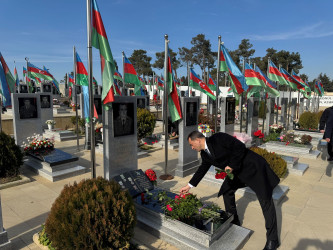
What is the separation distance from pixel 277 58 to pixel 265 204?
55122 mm

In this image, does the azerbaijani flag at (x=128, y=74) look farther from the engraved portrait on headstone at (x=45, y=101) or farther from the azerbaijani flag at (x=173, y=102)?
the engraved portrait on headstone at (x=45, y=101)

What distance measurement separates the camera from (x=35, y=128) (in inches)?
377

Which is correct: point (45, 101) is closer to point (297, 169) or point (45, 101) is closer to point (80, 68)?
point (80, 68)

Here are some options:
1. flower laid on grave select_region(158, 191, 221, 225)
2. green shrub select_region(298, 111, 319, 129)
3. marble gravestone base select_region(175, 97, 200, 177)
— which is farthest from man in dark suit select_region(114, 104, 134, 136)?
green shrub select_region(298, 111, 319, 129)

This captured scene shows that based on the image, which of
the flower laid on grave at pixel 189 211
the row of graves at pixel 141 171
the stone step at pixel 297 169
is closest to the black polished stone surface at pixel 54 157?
the row of graves at pixel 141 171

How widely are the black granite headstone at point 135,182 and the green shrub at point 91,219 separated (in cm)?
158

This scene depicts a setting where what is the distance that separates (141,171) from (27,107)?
6.19 meters

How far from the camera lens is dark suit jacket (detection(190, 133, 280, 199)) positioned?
11.2 feet

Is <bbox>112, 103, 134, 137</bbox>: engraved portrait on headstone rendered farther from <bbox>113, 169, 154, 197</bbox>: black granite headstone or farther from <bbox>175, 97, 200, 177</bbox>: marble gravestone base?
<bbox>175, 97, 200, 177</bbox>: marble gravestone base

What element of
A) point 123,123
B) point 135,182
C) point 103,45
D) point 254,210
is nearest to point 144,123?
point 123,123

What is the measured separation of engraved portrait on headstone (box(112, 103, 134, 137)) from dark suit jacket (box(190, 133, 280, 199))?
2679mm

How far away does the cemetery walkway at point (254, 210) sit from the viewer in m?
4.04

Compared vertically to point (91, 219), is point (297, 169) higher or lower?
lower

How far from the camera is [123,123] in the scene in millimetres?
5844
